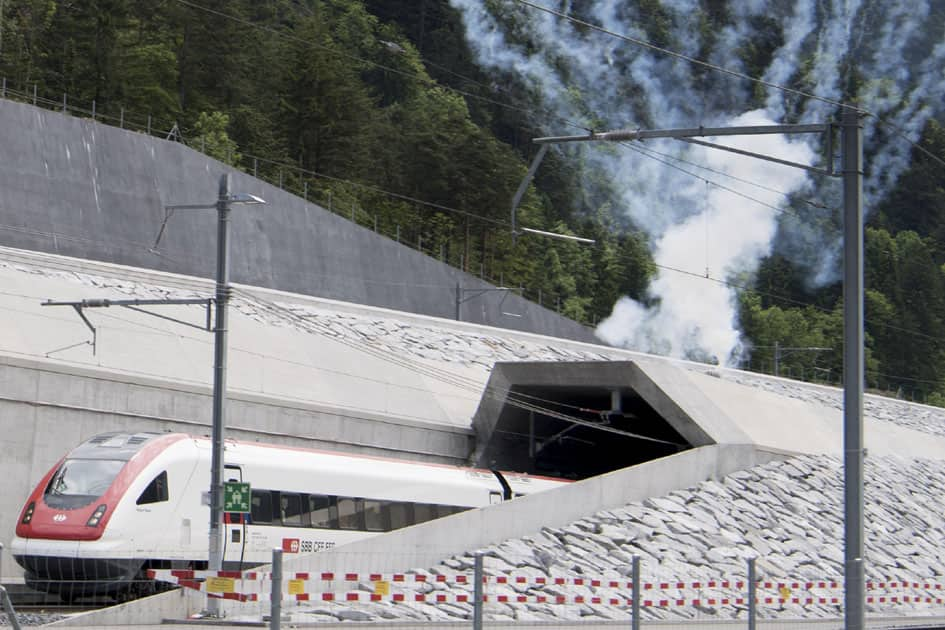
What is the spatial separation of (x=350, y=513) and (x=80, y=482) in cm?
617

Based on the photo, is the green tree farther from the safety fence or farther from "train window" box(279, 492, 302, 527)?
the safety fence

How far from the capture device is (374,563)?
2512 cm

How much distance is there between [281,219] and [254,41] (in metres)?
60.8

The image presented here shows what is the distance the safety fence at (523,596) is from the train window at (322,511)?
16.5ft

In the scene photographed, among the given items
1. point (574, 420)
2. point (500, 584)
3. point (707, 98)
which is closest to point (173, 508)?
point (500, 584)

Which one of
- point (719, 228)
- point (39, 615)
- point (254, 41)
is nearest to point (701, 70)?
point (719, 228)

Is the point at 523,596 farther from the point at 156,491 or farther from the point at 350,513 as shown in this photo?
the point at 350,513

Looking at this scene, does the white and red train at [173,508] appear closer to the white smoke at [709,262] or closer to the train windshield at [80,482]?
the train windshield at [80,482]

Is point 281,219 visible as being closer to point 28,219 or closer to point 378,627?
point 28,219

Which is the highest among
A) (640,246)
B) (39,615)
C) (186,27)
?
(186,27)

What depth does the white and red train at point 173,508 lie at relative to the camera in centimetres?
2567

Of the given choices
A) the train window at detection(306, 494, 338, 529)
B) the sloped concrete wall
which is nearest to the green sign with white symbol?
the train window at detection(306, 494, 338, 529)

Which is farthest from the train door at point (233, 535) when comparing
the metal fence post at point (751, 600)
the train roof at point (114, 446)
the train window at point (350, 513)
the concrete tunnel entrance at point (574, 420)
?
the concrete tunnel entrance at point (574, 420)

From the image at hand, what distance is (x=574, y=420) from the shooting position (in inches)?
1619
